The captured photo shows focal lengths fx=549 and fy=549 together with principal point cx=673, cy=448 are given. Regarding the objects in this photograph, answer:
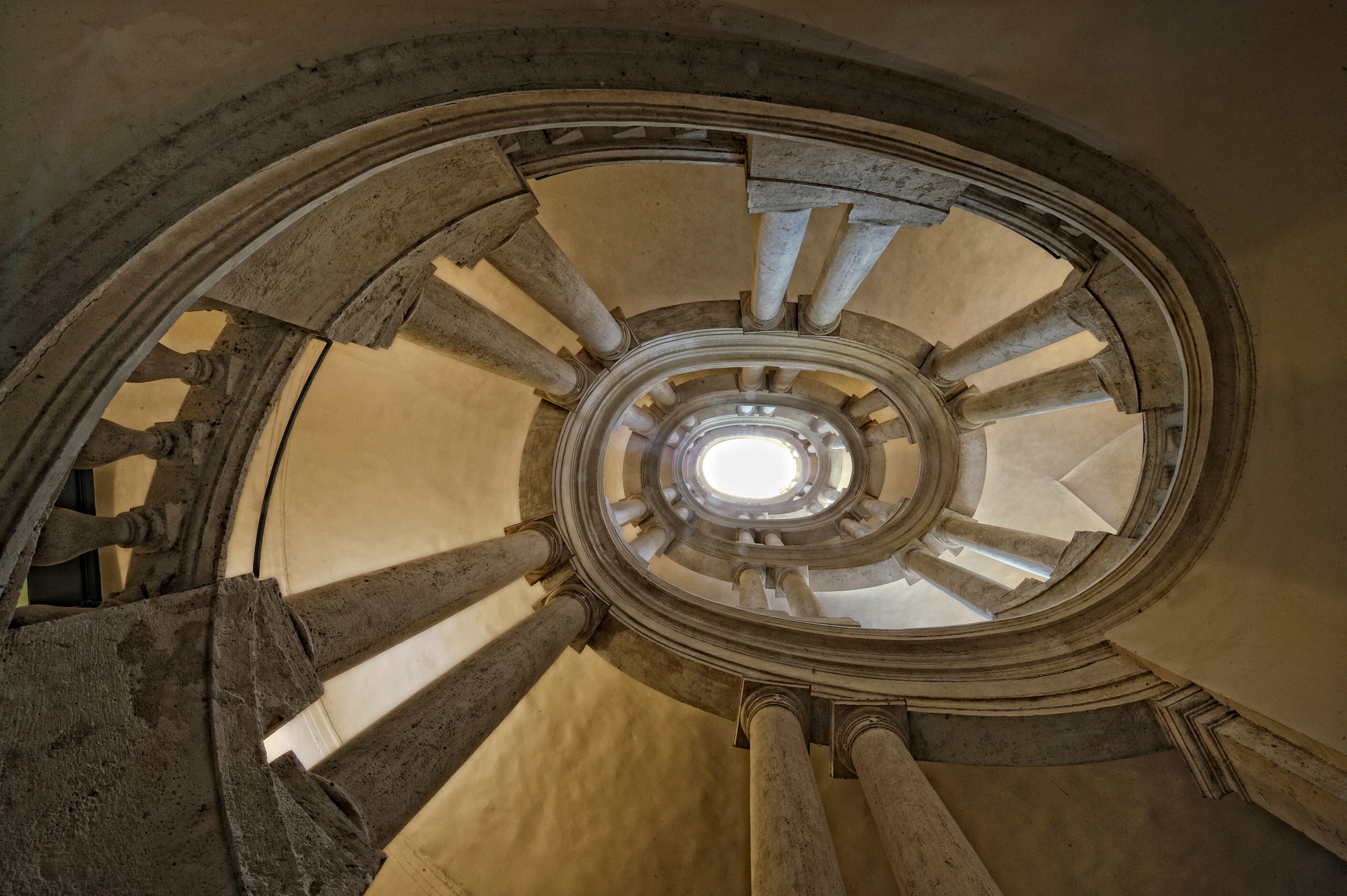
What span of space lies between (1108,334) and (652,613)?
4933mm

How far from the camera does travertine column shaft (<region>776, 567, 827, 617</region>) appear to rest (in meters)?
9.28

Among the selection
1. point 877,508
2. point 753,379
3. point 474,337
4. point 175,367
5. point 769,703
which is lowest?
point 769,703

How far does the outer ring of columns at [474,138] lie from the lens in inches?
67.4

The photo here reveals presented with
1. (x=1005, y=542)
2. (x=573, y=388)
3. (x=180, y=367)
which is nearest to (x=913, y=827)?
(x=180, y=367)

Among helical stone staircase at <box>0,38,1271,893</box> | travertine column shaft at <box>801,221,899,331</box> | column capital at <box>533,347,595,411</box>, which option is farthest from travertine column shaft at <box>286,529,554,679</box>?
travertine column shaft at <box>801,221,899,331</box>

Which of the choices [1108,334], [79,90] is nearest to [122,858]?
[79,90]

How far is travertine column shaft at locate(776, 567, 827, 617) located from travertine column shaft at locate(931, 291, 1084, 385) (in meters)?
4.30

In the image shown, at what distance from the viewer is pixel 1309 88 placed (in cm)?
251

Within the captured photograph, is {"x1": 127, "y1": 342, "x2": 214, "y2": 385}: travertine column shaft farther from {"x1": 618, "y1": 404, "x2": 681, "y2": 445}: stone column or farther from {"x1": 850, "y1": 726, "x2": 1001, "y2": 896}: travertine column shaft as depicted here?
{"x1": 618, "y1": 404, "x2": 681, "y2": 445}: stone column

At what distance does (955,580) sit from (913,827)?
227 inches

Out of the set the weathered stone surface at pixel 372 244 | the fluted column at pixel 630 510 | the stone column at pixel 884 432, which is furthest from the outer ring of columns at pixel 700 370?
the weathered stone surface at pixel 372 244

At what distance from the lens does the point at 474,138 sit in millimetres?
2615

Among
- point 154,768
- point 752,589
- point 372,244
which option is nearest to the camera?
point 154,768

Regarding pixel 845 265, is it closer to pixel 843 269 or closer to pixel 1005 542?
pixel 843 269
